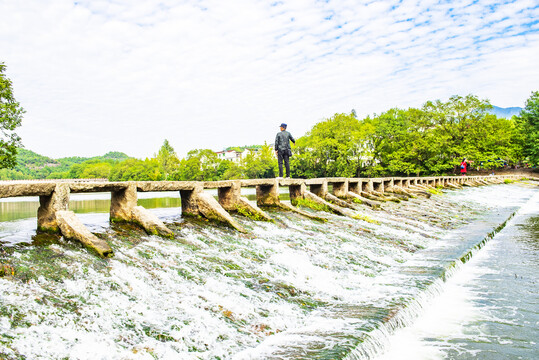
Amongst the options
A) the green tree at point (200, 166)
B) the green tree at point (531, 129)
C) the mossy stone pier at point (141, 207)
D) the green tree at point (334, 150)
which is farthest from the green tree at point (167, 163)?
the mossy stone pier at point (141, 207)

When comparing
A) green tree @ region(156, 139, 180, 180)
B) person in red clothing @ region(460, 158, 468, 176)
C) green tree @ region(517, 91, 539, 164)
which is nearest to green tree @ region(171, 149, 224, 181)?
green tree @ region(156, 139, 180, 180)

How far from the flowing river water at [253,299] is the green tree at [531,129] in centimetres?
6720

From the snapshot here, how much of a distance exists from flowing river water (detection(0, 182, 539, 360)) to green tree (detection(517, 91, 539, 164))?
220ft

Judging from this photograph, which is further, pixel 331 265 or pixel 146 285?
pixel 331 265

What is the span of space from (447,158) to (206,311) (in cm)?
6452

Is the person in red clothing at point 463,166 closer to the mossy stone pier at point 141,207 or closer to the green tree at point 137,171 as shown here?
the mossy stone pier at point 141,207

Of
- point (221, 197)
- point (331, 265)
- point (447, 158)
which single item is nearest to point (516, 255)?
point (331, 265)

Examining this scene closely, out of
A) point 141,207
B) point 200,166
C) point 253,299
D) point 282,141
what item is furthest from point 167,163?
point 253,299

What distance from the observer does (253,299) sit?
4785mm

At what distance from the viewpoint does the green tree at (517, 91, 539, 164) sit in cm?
6222

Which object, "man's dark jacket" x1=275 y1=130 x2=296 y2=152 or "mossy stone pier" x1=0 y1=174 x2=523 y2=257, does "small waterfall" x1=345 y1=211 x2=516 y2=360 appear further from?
"man's dark jacket" x1=275 y1=130 x2=296 y2=152

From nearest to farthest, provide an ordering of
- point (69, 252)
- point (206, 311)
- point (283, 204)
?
point (206, 311) < point (69, 252) < point (283, 204)

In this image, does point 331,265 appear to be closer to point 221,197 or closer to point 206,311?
point 206,311

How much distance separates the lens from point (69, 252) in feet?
16.8
